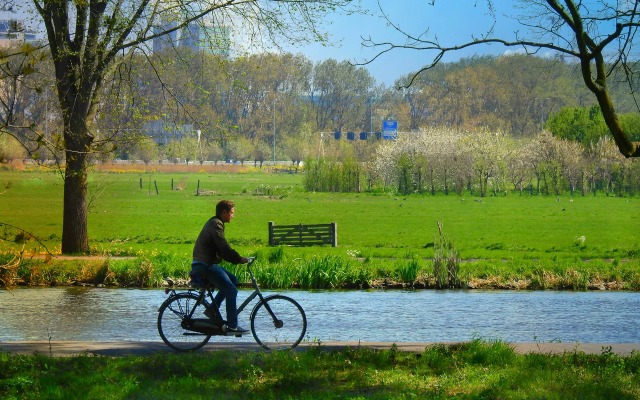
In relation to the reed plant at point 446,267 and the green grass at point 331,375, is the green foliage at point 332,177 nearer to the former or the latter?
the reed plant at point 446,267

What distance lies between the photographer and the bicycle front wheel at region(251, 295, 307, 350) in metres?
13.5

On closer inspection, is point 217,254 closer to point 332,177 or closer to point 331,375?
point 331,375

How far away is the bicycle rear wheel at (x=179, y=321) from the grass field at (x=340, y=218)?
45.4 feet

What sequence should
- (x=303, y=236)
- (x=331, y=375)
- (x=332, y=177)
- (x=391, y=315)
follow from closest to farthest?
1. (x=331, y=375)
2. (x=391, y=315)
3. (x=303, y=236)
4. (x=332, y=177)

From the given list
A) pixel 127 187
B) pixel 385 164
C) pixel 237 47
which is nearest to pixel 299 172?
pixel 385 164

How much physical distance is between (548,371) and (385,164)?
81.7 meters

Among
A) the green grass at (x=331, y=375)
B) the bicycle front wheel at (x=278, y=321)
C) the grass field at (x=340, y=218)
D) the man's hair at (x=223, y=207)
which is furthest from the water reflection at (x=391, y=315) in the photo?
the grass field at (x=340, y=218)

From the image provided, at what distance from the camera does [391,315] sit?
20.2 meters

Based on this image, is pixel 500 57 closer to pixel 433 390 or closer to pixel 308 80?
pixel 308 80

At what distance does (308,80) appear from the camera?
352 feet

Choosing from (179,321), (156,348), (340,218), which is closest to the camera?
(156,348)

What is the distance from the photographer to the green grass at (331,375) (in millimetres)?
10172

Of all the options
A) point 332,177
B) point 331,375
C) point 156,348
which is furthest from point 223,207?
point 332,177

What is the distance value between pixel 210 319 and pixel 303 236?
1035 inches
